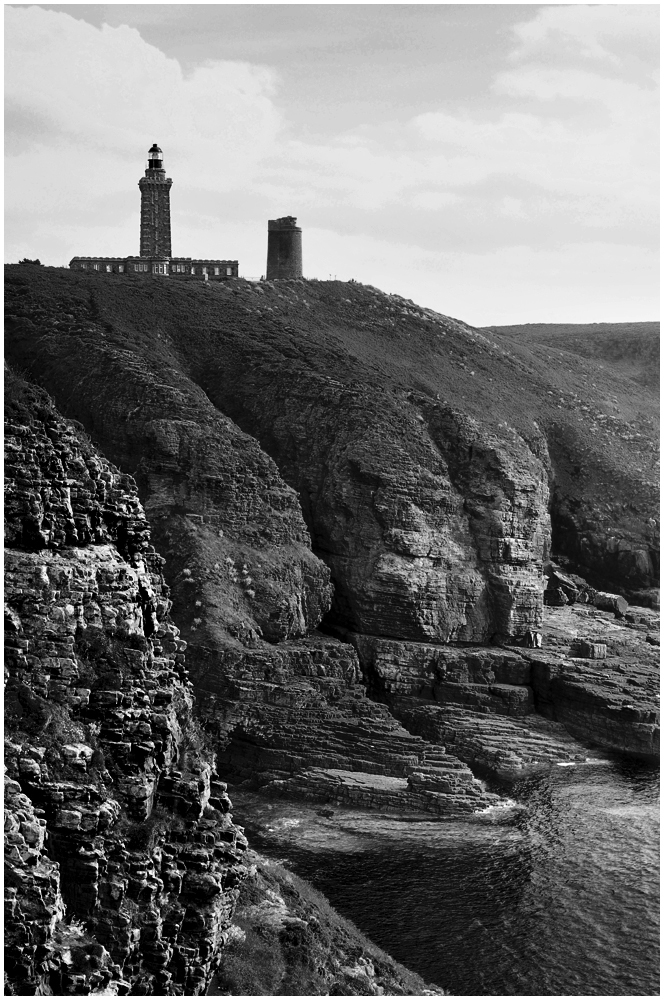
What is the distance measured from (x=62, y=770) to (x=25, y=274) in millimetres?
77561

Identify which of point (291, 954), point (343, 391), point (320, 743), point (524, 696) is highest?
point (343, 391)

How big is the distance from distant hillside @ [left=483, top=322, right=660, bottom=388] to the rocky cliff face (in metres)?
108

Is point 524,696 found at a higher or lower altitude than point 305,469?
lower

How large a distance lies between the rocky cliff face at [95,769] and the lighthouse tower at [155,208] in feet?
202

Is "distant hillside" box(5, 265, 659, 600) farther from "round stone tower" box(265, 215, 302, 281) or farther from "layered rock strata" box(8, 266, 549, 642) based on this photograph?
"round stone tower" box(265, 215, 302, 281)

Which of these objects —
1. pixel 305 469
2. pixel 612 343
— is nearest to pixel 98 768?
pixel 305 469

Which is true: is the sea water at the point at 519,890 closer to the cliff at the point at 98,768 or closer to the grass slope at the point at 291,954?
the grass slope at the point at 291,954

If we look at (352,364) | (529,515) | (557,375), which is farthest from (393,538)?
(557,375)

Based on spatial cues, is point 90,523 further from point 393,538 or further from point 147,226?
point 147,226

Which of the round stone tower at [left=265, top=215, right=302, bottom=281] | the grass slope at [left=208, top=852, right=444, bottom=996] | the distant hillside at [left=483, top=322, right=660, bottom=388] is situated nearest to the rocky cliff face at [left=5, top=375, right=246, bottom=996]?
the grass slope at [left=208, top=852, right=444, bottom=996]

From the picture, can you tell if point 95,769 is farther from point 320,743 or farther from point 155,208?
point 155,208

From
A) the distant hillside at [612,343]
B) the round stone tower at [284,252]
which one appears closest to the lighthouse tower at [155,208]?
the round stone tower at [284,252]

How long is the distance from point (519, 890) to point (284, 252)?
66939 mm

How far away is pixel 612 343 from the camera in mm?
148000
